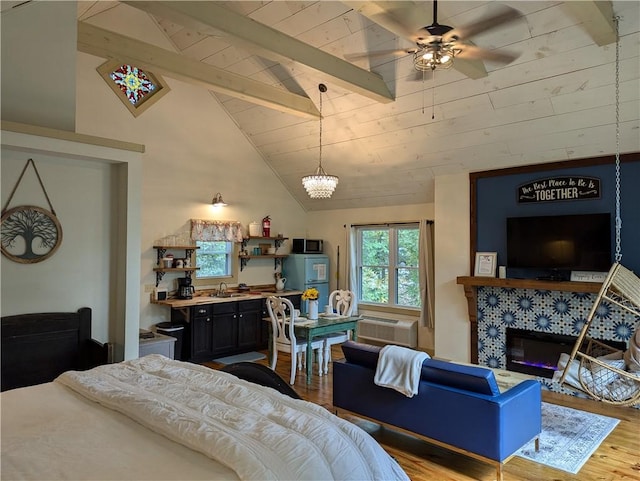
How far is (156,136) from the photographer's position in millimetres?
6109

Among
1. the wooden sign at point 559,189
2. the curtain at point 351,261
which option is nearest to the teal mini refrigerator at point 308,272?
the curtain at point 351,261

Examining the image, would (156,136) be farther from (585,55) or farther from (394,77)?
(585,55)

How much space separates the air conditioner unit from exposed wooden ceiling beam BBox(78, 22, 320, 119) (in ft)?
11.0

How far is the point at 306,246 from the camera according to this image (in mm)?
7812

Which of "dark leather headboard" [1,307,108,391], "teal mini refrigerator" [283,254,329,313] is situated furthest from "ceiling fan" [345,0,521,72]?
"teal mini refrigerator" [283,254,329,313]

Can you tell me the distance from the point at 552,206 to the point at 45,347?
5417mm

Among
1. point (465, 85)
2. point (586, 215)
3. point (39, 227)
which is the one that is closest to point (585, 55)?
point (465, 85)

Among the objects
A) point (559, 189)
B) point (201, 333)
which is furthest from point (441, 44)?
point (201, 333)

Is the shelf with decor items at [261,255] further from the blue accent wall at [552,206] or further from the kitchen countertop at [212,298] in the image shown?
the blue accent wall at [552,206]

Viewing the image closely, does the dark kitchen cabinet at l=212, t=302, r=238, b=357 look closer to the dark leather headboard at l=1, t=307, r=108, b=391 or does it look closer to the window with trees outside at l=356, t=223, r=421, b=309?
the dark leather headboard at l=1, t=307, r=108, b=391

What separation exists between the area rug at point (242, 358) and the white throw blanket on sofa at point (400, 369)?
320cm

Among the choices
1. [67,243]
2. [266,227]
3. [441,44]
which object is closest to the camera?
[441,44]

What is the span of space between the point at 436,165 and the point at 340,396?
342cm

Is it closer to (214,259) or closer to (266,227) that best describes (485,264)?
(266,227)
